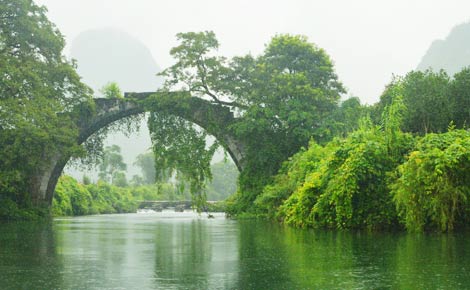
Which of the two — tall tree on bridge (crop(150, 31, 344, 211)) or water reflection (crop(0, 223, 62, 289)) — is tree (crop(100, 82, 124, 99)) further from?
water reflection (crop(0, 223, 62, 289))

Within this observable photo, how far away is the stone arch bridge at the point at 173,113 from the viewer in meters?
31.8

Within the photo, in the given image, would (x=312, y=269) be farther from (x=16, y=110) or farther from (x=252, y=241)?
(x=16, y=110)

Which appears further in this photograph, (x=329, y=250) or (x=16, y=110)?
(x=16, y=110)

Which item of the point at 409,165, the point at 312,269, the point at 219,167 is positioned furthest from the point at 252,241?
the point at 219,167

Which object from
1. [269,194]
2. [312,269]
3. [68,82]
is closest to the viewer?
[312,269]

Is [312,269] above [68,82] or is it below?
below

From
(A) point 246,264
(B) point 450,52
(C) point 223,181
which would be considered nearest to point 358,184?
(A) point 246,264

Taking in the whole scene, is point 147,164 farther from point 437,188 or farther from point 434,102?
point 437,188

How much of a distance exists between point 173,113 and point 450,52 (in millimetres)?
136458

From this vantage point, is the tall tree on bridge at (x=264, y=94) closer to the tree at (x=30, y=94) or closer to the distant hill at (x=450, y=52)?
the tree at (x=30, y=94)

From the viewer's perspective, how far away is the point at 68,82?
31.7 metres

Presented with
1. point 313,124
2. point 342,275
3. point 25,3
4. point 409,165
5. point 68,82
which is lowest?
point 342,275

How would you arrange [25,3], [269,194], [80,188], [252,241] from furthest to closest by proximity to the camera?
[80,188] < [25,3] < [269,194] < [252,241]

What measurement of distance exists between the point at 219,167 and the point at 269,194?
84817 mm
